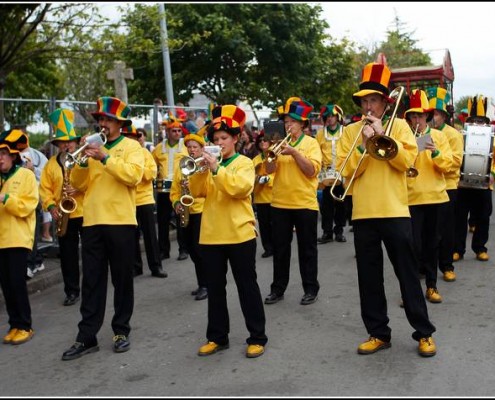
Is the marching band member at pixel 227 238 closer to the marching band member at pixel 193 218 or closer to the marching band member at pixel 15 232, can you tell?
the marching band member at pixel 193 218

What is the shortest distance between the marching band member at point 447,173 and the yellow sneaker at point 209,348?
119 inches

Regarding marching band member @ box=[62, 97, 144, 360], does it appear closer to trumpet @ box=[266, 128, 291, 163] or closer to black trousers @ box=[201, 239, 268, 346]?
black trousers @ box=[201, 239, 268, 346]

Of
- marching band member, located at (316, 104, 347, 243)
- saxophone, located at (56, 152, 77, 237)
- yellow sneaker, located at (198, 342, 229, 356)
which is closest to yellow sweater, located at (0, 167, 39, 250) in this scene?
saxophone, located at (56, 152, 77, 237)

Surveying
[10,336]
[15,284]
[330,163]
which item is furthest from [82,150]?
[330,163]

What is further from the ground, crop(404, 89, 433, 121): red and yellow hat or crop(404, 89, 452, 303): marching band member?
crop(404, 89, 433, 121): red and yellow hat

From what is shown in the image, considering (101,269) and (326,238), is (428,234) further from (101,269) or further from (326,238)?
(326,238)

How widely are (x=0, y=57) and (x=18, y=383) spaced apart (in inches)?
247

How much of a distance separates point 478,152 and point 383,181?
132 inches

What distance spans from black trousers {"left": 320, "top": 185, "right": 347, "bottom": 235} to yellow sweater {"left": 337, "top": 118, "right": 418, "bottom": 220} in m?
5.33

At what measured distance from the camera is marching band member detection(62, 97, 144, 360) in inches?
220

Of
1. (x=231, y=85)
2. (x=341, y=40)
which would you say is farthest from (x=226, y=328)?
(x=341, y=40)

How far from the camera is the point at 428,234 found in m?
7.04

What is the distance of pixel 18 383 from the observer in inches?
199

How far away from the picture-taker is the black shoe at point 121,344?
5.63 m
